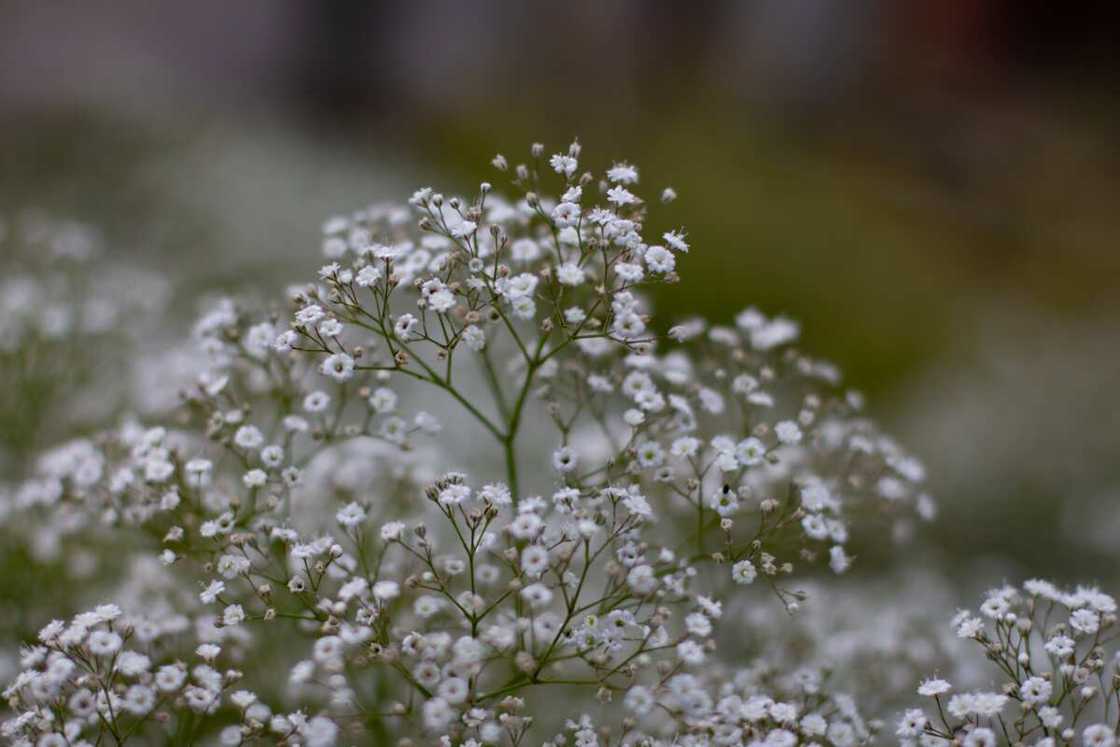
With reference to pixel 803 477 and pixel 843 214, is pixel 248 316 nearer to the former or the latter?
pixel 803 477

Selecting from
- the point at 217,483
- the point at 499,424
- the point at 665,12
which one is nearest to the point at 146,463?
the point at 217,483

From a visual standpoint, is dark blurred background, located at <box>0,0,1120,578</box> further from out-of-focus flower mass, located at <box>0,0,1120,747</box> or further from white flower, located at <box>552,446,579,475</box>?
white flower, located at <box>552,446,579,475</box>

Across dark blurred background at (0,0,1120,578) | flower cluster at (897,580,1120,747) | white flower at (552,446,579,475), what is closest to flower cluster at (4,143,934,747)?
white flower at (552,446,579,475)

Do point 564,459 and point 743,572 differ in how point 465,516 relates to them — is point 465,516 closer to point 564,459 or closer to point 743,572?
point 564,459

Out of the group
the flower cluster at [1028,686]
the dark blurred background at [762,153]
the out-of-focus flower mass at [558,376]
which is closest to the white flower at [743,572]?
the out-of-focus flower mass at [558,376]

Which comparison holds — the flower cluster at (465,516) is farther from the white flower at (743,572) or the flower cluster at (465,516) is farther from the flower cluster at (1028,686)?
the flower cluster at (1028,686)

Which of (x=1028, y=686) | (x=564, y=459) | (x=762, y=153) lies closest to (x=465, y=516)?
(x=564, y=459)
